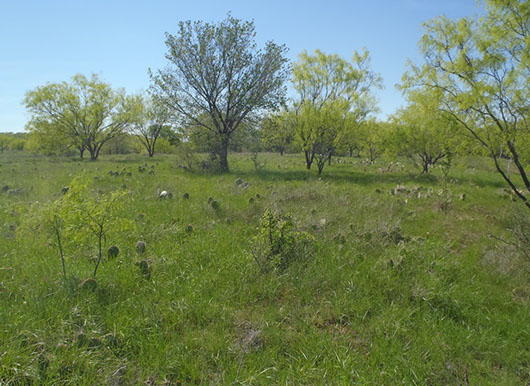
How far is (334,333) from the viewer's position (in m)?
3.01

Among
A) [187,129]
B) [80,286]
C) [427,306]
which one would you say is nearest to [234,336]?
[80,286]

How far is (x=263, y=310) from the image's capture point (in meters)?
3.29

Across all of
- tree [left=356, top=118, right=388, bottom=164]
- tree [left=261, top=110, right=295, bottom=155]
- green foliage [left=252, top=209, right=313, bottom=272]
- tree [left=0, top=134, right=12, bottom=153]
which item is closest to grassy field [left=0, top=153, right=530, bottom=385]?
green foliage [left=252, top=209, right=313, bottom=272]

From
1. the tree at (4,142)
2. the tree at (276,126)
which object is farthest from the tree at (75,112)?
the tree at (4,142)

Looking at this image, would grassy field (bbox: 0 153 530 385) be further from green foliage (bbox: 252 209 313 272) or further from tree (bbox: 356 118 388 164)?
tree (bbox: 356 118 388 164)

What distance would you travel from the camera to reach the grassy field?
2.45 metres

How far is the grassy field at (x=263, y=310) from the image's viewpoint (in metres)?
2.45

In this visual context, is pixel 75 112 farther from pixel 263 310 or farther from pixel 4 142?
Answer: pixel 4 142

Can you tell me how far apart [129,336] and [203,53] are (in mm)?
15189

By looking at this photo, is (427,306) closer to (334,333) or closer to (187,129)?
(334,333)

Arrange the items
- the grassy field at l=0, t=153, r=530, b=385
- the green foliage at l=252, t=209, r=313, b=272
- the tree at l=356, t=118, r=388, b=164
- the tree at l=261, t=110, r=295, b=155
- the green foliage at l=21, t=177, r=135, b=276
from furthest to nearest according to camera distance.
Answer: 1. the tree at l=356, t=118, r=388, b=164
2. the tree at l=261, t=110, r=295, b=155
3. the green foliage at l=252, t=209, r=313, b=272
4. the green foliage at l=21, t=177, r=135, b=276
5. the grassy field at l=0, t=153, r=530, b=385

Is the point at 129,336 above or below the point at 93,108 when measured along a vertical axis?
below

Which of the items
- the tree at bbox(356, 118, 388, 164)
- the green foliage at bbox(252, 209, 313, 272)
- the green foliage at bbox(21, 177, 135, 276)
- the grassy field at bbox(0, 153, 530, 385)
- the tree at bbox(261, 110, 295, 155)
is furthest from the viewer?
the tree at bbox(356, 118, 388, 164)

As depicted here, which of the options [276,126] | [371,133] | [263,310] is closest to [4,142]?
[276,126]
